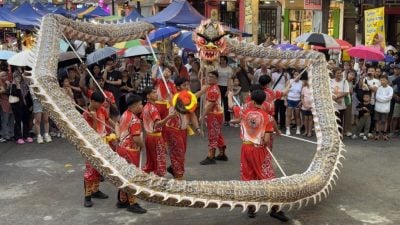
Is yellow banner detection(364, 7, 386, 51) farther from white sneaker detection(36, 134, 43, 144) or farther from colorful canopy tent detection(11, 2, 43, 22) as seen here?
colorful canopy tent detection(11, 2, 43, 22)

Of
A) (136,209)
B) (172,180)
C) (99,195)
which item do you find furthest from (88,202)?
(172,180)

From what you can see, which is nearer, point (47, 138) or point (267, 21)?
point (47, 138)

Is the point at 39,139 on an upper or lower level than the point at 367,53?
lower

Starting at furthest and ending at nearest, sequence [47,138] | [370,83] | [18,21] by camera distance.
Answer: [18,21] → [370,83] → [47,138]

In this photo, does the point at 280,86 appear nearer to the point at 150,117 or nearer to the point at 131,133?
the point at 150,117

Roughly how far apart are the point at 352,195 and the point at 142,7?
70.0ft

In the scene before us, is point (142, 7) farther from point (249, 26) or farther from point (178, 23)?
point (178, 23)

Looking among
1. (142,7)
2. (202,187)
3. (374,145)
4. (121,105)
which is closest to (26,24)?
(121,105)

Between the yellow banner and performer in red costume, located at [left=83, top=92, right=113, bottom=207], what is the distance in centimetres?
786

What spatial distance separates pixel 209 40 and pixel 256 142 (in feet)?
6.29

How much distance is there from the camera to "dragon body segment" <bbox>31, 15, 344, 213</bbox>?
183 inches

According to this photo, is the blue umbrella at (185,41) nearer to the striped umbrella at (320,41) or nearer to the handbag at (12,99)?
the striped umbrella at (320,41)

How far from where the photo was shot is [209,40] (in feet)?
23.6

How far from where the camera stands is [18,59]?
9398 mm
